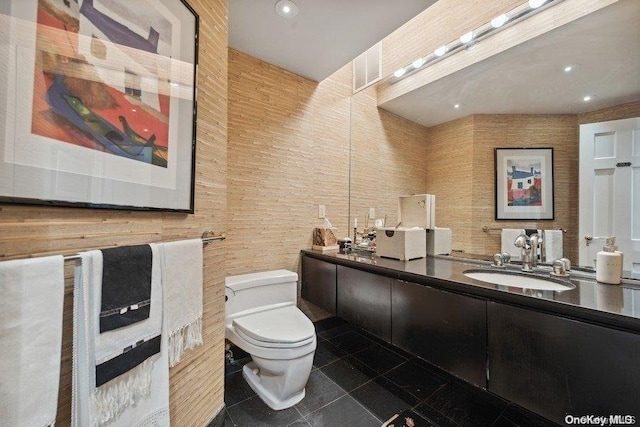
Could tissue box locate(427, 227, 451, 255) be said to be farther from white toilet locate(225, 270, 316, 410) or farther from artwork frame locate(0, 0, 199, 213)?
artwork frame locate(0, 0, 199, 213)

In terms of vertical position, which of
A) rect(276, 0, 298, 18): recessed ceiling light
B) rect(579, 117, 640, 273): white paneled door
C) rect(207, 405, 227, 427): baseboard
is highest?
rect(276, 0, 298, 18): recessed ceiling light

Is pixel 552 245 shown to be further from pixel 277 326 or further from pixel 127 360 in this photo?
pixel 127 360

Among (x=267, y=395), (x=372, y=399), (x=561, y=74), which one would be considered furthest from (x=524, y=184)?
(x=267, y=395)

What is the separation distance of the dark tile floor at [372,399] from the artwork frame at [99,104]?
1200mm

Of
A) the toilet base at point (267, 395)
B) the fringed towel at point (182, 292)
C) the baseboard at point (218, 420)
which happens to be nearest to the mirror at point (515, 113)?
the toilet base at point (267, 395)

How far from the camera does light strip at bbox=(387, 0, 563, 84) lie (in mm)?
1383

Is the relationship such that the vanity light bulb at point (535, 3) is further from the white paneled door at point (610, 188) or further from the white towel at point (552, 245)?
the white towel at point (552, 245)

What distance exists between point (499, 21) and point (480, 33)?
11cm

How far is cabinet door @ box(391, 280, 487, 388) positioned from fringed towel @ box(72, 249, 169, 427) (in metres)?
1.12

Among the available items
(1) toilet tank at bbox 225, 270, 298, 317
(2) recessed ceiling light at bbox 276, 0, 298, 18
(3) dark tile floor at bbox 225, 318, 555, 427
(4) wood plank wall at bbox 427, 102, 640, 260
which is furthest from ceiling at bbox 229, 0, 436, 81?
(3) dark tile floor at bbox 225, 318, 555, 427

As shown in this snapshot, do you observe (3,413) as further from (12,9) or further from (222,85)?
(222,85)

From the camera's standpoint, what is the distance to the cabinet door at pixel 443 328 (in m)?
1.07

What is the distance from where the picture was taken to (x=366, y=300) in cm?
160

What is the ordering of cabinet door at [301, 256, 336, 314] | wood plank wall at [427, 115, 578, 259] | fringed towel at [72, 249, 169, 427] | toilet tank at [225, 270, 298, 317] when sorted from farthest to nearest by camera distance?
cabinet door at [301, 256, 336, 314], toilet tank at [225, 270, 298, 317], wood plank wall at [427, 115, 578, 259], fringed towel at [72, 249, 169, 427]
